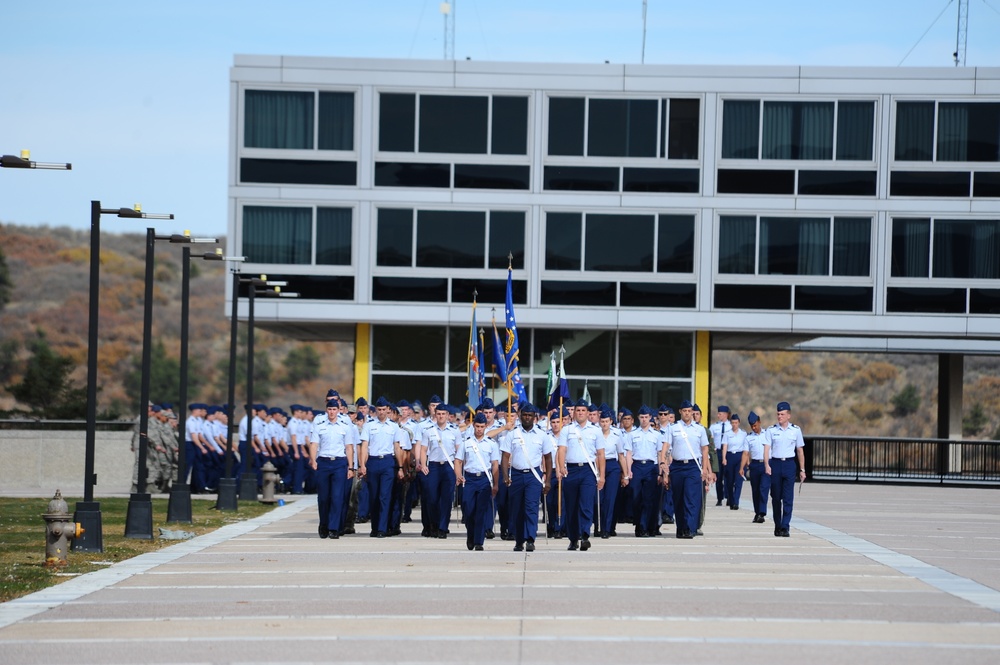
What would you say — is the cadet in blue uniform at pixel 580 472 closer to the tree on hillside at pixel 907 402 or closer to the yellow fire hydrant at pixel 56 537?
the yellow fire hydrant at pixel 56 537

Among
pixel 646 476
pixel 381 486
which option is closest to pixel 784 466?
pixel 646 476

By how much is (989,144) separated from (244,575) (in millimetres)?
28803

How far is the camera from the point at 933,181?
40.1 m

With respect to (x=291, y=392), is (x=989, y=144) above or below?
above

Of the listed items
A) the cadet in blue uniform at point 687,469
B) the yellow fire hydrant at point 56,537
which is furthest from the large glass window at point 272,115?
the yellow fire hydrant at point 56,537

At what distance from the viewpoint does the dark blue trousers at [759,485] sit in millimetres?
25969

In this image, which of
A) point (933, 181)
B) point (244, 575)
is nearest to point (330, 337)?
point (933, 181)

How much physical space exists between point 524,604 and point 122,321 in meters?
89.3

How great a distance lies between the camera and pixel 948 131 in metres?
40.1

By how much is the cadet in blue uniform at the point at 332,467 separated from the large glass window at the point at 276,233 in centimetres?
1788

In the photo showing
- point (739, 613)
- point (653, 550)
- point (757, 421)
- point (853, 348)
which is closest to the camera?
point (739, 613)

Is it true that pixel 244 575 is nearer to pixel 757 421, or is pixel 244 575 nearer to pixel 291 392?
pixel 757 421

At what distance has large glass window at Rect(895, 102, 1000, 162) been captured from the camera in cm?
4006

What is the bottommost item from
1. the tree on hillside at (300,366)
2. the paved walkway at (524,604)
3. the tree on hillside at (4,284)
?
the paved walkway at (524,604)
